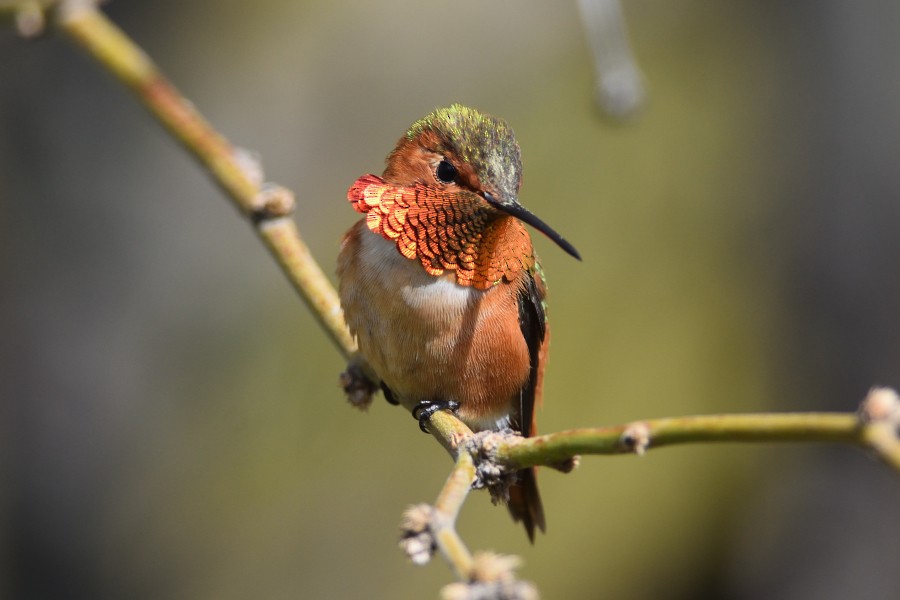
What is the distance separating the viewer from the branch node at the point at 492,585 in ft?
3.95

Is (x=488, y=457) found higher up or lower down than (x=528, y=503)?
lower down

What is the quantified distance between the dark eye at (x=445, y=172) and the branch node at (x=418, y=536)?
125cm

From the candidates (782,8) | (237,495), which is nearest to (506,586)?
(237,495)

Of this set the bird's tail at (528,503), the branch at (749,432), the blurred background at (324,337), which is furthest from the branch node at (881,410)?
the blurred background at (324,337)

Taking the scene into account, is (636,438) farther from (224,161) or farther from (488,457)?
(224,161)

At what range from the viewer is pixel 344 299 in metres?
2.65

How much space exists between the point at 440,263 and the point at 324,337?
2.97 m

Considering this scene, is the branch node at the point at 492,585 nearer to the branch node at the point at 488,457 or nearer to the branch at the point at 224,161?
the branch node at the point at 488,457

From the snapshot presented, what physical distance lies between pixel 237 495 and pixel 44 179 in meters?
2.11

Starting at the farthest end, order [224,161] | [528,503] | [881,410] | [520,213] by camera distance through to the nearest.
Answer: [528,503] → [224,161] → [520,213] → [881,410]

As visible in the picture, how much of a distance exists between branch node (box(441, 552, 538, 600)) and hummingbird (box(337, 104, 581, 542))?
1.20 m

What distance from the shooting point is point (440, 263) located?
102 inches

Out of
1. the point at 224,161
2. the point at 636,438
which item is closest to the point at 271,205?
the point at 224,161

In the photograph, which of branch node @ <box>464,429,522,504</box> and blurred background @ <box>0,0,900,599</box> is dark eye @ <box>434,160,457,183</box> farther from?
blurred background @ <box>0,0,900,599</box>
